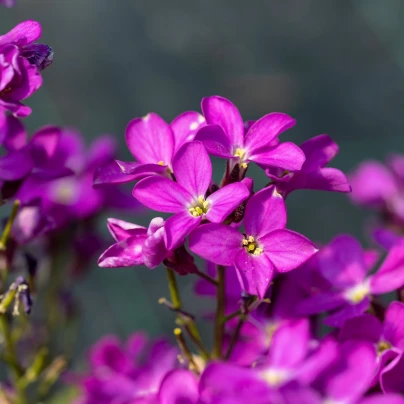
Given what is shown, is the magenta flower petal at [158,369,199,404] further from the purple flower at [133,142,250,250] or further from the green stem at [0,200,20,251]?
the green stem at [0,200,20,251]

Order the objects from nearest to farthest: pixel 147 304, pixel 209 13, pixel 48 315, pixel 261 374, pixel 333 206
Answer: pixel 261 374 < pixel 48 315 < pixel 147 304 < pixel 333 206 < pixel 209 13

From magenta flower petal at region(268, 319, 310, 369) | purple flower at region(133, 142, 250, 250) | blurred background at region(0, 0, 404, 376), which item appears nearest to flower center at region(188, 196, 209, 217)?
purple flower at region(133, 142, 250, 250)

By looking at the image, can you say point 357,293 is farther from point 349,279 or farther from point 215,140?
point 215,140

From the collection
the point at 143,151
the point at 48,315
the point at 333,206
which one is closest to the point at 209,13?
the point at 333,206

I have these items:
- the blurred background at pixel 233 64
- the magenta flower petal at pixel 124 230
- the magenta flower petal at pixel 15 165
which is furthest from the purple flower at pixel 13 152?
the blurred background at pixel 233 64

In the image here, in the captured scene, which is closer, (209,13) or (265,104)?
(265,104)

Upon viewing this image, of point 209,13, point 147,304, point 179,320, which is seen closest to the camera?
point 179,320

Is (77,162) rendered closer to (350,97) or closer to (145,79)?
(145,79)

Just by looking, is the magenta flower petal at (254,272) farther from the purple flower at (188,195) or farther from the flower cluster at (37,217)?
the flower cluster at (37,217)
